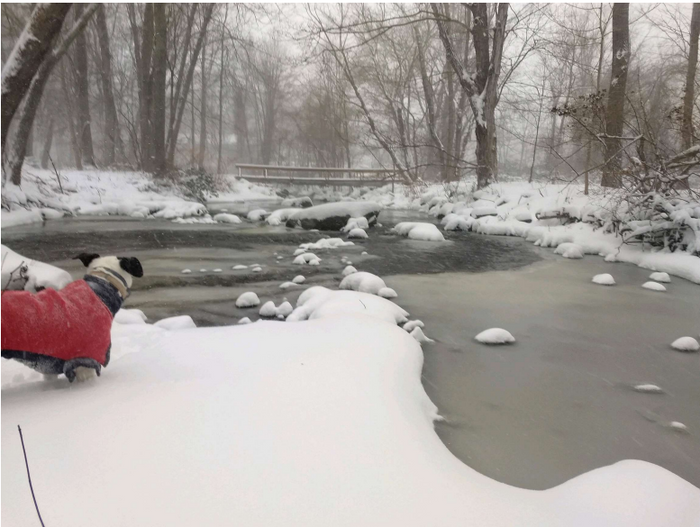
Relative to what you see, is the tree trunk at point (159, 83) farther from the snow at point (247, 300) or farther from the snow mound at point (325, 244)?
the snow at point (247, 300)

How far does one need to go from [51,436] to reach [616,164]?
791cm

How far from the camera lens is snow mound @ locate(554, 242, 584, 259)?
6508mm

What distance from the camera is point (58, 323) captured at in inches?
67.2

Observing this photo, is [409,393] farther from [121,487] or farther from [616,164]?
Result: [616,164]

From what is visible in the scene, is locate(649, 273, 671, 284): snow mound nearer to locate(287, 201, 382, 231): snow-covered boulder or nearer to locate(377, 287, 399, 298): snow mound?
locate(377, 287, 399, 298): snow mound

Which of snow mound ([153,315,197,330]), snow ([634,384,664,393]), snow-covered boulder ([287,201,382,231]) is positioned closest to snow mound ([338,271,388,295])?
snow mound ([153,315,197,330])

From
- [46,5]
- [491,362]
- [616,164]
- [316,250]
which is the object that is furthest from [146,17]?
[491,362]

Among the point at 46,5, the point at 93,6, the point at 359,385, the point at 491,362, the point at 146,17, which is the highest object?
the point at 146,17

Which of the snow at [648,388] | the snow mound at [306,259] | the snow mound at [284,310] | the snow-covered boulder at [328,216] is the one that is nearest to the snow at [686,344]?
the snow at [648,388]

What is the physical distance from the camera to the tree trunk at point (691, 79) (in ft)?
19.4

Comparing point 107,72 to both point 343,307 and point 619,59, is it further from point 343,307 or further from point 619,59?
point 343,307

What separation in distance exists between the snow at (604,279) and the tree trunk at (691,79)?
2.63m

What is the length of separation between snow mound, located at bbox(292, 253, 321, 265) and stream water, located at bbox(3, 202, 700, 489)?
0.70ft

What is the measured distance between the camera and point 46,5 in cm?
512
